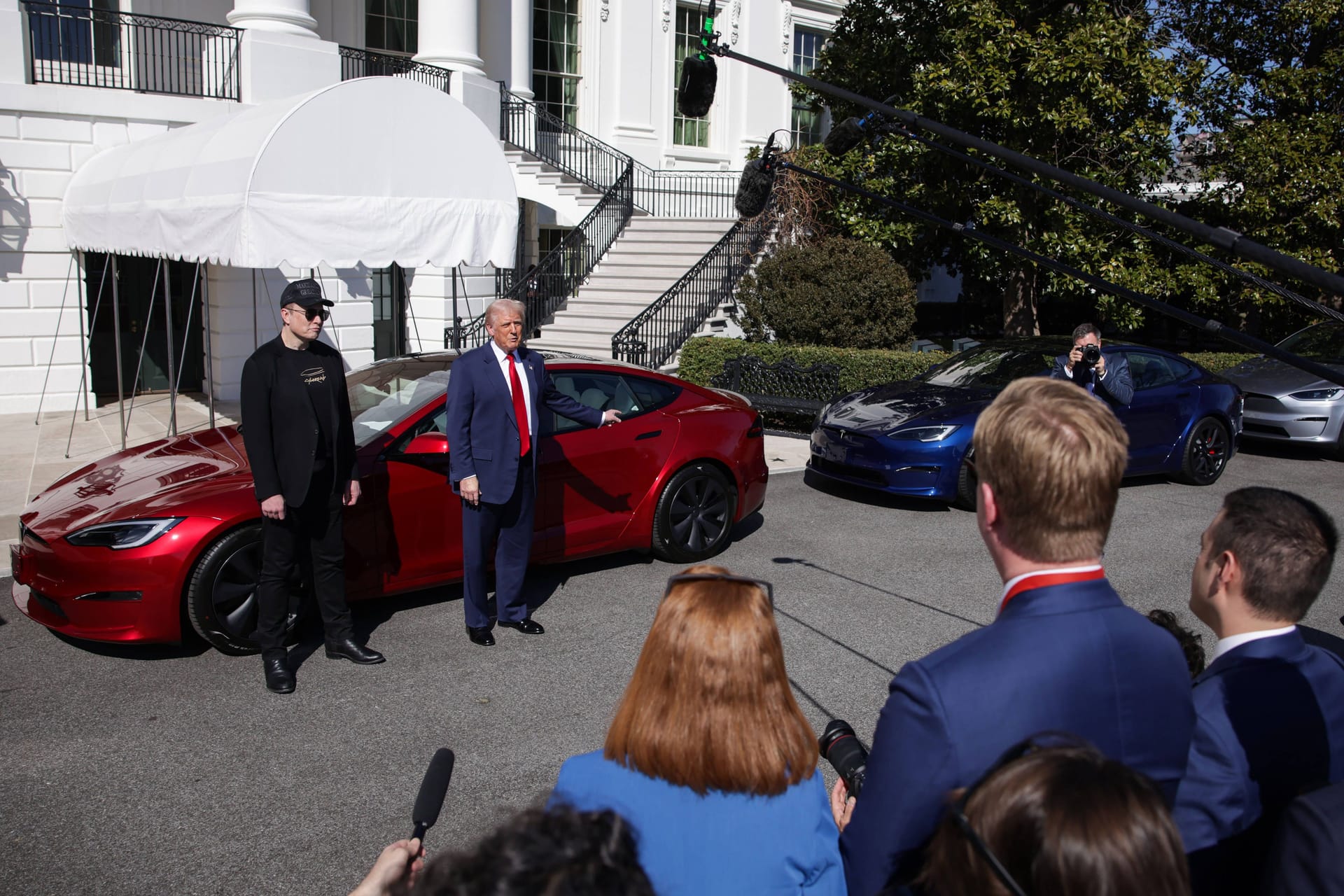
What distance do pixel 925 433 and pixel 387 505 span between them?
4939 millimetres

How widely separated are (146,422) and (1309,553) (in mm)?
13124

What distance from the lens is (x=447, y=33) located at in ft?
56.3

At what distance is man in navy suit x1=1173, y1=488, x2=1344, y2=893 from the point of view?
2150 millimetres

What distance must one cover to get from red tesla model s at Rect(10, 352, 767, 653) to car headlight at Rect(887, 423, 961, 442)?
5.48 ft

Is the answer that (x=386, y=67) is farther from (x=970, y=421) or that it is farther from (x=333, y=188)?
(x=970, y=421)

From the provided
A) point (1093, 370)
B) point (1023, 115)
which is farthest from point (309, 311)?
point (1023, 115)

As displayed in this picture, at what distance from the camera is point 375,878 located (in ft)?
5.73

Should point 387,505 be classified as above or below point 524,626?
above

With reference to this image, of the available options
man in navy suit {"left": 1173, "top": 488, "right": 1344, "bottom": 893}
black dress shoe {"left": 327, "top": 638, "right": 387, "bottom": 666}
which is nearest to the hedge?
black dress shoe {"left": 327, "top": 638, "right": 387, "bottom": 666}

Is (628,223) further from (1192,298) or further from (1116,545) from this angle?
(1116,545)

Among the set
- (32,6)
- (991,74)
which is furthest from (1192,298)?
(32,6)

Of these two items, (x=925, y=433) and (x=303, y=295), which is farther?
(x=925, y=433)

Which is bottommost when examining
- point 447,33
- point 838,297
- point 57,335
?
point 57,335

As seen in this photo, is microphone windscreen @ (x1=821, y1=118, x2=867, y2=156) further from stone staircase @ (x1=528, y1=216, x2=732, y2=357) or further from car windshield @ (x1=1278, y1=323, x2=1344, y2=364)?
stone staircase @ (x1=528, y1=216, x2=732, y2=357)
